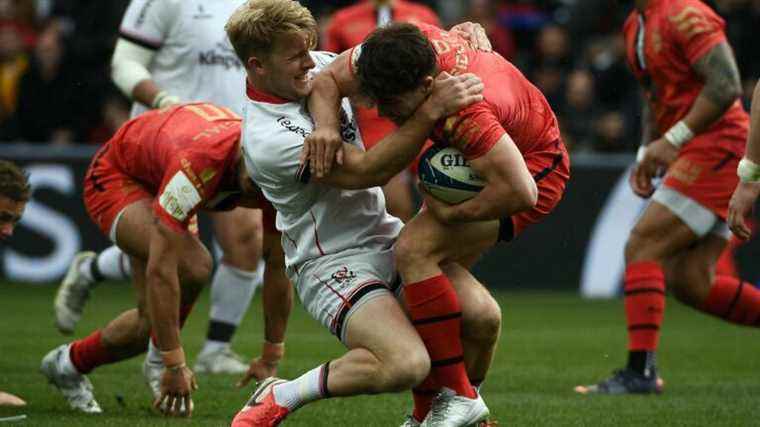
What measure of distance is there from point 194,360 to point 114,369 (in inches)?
20.4

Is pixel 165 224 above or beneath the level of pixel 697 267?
above

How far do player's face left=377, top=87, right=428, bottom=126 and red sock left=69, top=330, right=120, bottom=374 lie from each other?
2.03 metres

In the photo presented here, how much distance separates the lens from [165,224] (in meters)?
6.11

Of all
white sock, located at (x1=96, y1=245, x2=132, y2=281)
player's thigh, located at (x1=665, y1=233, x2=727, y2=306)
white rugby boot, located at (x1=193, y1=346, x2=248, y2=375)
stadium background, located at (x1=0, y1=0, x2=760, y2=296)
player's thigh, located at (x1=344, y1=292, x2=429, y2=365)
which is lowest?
stadium background, located at (x1=0, y1=0, x2=760, y2=296)

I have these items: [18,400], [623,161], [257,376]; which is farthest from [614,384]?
[623,161]

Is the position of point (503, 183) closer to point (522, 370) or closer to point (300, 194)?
point (300, 194)

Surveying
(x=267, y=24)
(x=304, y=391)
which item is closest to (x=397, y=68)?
(x=267, y=24)

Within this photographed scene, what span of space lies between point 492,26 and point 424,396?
9178 mm

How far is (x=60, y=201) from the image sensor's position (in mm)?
12781

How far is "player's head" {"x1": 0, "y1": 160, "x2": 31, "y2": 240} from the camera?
6.35 metres

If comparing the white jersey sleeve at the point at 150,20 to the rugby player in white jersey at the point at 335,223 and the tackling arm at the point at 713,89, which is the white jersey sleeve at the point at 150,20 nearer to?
the rugby player in white jersey at the point at 335,223

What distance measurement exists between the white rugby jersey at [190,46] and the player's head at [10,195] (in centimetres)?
200

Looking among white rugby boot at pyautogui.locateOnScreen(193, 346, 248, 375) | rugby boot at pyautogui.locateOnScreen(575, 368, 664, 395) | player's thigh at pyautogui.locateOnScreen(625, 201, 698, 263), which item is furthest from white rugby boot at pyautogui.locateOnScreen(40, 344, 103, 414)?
player's thigh at pyautogui.locateOnScreen(625, 201, 698, 263)

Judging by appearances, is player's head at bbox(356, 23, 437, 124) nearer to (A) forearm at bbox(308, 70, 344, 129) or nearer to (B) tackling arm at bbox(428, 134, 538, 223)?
(A) forearm at bbox(308, 70, 344, 129)
